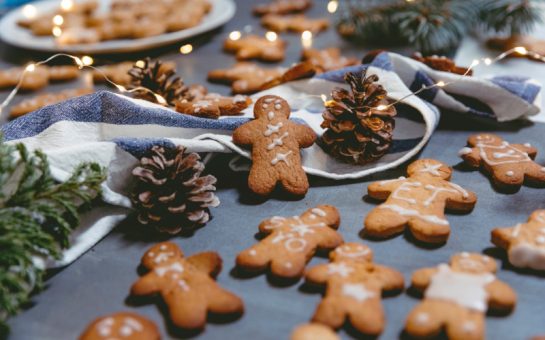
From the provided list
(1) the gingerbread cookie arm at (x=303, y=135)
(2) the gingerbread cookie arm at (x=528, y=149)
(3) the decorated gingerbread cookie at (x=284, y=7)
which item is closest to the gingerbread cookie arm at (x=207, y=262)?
(1) the gingerbread cookie arm at (x=303, y=135)

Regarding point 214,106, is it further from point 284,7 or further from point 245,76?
point 284,7

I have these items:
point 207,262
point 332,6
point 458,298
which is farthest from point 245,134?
point 332,6

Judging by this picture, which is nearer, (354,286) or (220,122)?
(354,286)

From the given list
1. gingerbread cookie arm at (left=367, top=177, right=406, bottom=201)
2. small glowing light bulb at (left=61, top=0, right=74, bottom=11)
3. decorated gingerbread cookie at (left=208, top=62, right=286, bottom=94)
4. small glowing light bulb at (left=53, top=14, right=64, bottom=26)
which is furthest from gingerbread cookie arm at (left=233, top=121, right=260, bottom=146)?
small glowing light bulb at (left=61, top=0, right=74, bottom=11)

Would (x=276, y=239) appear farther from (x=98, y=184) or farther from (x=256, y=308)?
(x=98, y=184)

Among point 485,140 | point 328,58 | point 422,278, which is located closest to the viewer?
point 422,278

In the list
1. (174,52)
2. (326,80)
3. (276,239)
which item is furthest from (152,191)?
(174,52)

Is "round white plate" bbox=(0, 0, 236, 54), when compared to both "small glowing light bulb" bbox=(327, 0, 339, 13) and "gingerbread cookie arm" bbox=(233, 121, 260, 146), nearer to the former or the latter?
"small glowing light bulb" bbox=(327, 0, 339, 13)
